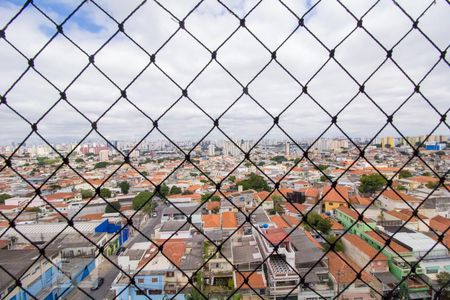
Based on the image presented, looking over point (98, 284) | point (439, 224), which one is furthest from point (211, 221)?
point (439, 224)

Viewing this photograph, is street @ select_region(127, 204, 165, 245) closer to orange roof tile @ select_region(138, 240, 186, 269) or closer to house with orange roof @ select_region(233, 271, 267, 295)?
orange roof tile @ select_region(138, 240, 186, 269)

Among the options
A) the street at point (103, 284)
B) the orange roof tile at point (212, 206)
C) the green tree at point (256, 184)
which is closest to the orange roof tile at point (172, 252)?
the street at point (103, 284)

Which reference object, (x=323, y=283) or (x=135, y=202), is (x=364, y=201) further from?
(x=135, y=202)

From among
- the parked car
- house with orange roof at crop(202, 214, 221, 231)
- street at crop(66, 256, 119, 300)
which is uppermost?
house with orange roof at crop(202, 214, 221, 231)

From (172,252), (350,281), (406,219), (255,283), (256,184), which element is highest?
(256,184)

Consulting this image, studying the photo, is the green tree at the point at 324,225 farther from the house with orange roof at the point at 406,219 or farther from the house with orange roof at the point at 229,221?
the house with orange roof at the point at 229,221

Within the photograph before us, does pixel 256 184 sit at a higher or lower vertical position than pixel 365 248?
higher

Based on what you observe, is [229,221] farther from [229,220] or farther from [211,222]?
[211,222]

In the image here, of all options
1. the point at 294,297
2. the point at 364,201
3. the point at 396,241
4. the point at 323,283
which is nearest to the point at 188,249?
the point at 294,297

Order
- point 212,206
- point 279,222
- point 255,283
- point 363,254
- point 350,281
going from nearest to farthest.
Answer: point 255,283 → point 350,281 → point 363,254 → point 279,222 → point 212,206

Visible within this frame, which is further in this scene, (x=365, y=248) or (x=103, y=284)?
(x=365, y=248)

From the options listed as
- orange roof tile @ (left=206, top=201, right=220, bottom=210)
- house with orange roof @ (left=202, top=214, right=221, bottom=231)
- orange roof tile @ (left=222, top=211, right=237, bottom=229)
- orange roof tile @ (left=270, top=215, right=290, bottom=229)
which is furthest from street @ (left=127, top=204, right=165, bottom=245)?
orange roof tile @ (left=270, top=215, right=290, bottom=229)
